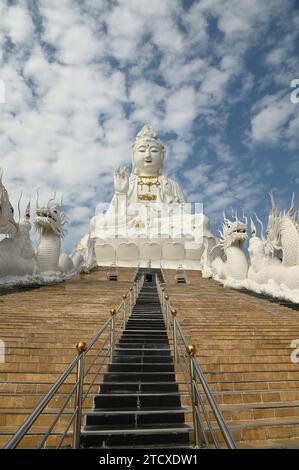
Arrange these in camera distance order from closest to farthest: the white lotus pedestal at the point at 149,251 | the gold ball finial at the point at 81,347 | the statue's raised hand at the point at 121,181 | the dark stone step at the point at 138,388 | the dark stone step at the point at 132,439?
the gold ball finial at the point at 81,347 < the dark stone step at the point at 132,439 < the dark stone step at the point at 138,388 < the white lotus pedestal at the point at 149,251 < the statue's raised hand at the point at 121,181

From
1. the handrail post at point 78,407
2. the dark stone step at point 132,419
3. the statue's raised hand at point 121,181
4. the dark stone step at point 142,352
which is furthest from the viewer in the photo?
the statue's raised hand at point 121,181

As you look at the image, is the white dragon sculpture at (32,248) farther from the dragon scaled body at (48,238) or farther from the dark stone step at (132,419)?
the dark stone step at (132,419)

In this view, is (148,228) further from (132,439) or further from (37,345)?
(132,439)

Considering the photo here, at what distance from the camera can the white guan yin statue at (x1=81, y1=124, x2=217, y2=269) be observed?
883 inches

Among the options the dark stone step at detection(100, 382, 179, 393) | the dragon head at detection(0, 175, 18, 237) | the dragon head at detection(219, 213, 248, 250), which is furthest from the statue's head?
the dark stone step at detection(100, 382, 179, 393)

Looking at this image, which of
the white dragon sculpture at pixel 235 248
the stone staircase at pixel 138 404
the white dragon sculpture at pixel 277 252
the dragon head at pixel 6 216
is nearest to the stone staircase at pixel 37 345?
the stone staircase at pixel 138 404

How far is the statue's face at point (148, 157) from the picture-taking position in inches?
1098

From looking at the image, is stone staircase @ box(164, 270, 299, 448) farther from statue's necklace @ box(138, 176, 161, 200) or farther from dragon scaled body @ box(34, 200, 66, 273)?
statue's necklace @ box(138, 176, 161, 200)

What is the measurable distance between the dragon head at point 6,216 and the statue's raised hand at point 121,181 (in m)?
15.7

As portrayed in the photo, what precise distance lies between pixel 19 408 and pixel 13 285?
7.99 m

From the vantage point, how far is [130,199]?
88.8ft

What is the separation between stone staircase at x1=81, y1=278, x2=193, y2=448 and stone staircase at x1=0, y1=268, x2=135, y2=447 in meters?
0.30
